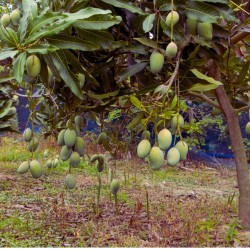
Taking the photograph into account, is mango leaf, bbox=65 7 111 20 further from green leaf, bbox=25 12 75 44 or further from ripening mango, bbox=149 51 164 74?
ripening mango, bbox=149 51 164 74

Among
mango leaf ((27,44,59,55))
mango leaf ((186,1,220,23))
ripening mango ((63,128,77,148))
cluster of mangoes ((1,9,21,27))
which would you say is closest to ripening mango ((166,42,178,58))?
mango leaf ((186,1,220,23))

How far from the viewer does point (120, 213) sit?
9.00ft

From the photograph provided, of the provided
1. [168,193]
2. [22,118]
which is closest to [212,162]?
[168,193]

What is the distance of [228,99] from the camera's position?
203 cm

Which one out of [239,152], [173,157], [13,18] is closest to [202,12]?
[173,157]

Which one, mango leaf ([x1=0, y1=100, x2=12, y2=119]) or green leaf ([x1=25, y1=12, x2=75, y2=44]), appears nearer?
green leaf ([x1=25, y1=12, x2=75, y2=44])

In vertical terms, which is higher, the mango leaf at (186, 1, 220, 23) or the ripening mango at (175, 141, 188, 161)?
the mango leaf at (186, 1, 220, 23)

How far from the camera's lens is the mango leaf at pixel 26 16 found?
3.45ft

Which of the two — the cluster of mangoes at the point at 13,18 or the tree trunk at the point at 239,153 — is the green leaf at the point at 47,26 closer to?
the cluster of mangoes at the point at 13,18

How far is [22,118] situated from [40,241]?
5.52 meters

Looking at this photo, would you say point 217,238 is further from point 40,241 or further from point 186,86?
point 186,86

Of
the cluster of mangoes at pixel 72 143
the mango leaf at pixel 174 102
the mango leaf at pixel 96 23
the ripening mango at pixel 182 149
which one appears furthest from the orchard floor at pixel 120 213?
the mango leaf at pixel 96 23

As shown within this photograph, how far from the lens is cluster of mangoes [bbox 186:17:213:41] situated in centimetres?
123

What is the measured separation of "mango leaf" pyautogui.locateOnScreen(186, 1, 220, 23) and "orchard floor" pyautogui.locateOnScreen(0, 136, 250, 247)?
1.18 meters
